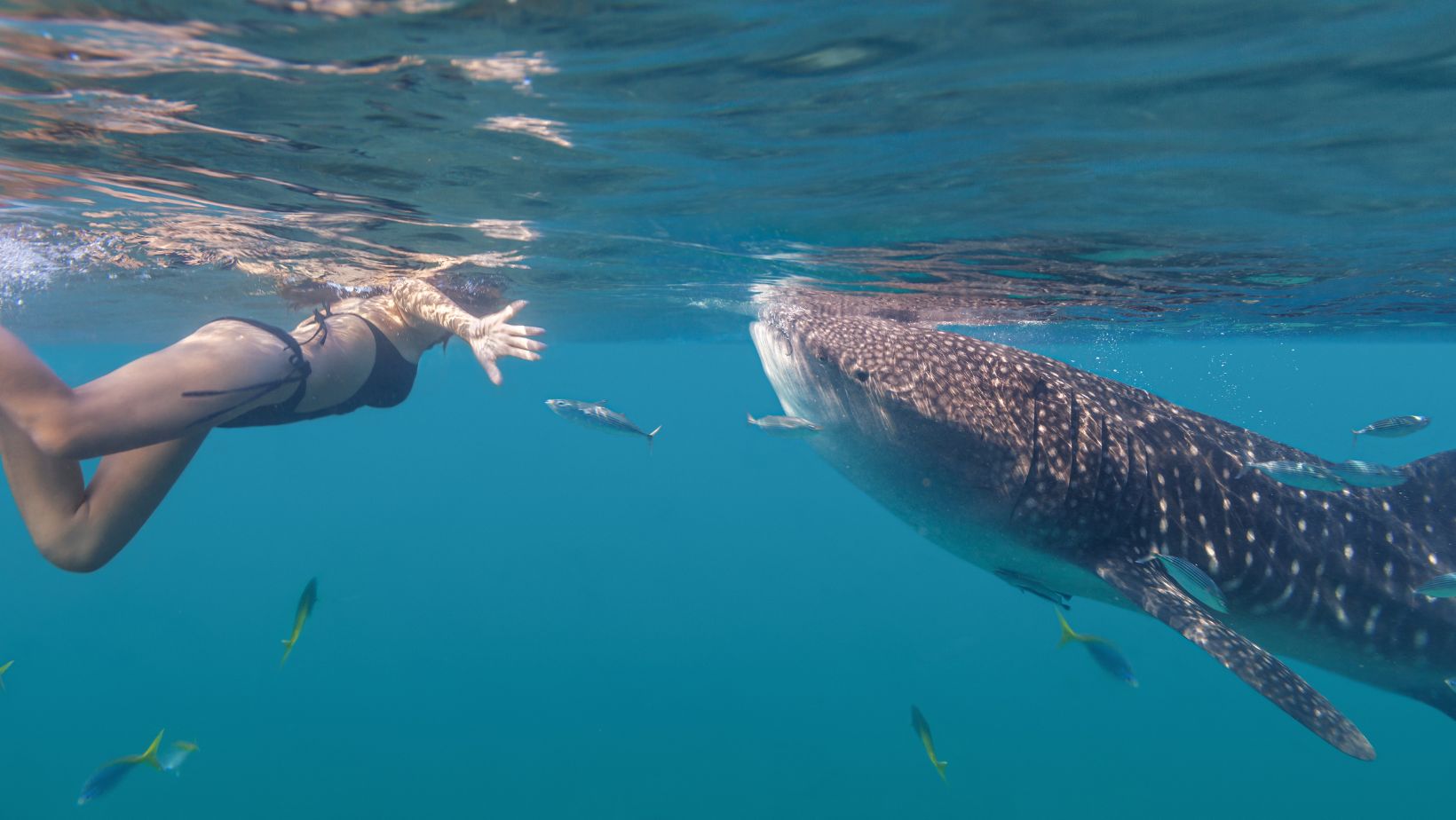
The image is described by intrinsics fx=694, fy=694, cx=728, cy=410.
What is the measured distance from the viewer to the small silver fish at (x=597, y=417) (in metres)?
7.04

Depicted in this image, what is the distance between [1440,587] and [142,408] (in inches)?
305

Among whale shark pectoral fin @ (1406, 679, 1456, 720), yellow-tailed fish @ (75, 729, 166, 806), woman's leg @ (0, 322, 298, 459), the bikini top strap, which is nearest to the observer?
woman's leg @ (0, 322, 298, 459)

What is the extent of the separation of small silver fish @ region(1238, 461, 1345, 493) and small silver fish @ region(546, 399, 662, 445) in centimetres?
495

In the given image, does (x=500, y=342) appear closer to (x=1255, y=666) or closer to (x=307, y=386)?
(x=307, y=386)

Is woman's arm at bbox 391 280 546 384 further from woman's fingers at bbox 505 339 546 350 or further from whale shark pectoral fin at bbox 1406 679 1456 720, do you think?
whale shark pectoral fin at bbox 1406 679 1456 720

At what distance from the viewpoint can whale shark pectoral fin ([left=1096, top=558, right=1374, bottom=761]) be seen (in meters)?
3.86

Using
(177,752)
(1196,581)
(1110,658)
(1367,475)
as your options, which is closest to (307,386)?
(1196,581)

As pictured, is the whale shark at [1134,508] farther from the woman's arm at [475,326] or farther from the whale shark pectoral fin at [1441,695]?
the woman's arm at [475,326]

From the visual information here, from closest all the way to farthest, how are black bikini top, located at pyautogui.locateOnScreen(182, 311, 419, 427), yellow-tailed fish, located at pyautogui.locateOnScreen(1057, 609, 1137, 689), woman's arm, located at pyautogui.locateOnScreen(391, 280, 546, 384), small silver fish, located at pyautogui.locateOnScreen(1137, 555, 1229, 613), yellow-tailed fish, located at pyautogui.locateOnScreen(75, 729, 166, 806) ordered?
woman's arm, located at pyautogui.locateOnScreen(391, 280, 546, 384) < black bikini top, located at pyautogui.locateOnScreen(182, 311, 419, 427) < small silver fish, located at pyautogui.locateOnScreen(1137, 555, 1229, 613) < yellow-tailed fish, located at pyautogui.locateOnScreen(1057, 609, 1137, 689) < yellow-tailed fish, located at pyautogui.locateOnScreen(75, 729, 166, 806)

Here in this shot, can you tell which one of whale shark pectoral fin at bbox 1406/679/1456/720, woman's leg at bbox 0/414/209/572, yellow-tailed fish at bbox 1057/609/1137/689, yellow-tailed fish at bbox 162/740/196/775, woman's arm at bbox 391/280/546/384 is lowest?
yellow-tailed fish at bbox 162/740/196/775

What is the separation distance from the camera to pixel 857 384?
207 inches

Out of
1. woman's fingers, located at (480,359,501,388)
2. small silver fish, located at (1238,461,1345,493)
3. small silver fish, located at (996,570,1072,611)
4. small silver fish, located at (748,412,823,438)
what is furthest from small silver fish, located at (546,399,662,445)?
small silver fish, located at (1238,461,1345,493)

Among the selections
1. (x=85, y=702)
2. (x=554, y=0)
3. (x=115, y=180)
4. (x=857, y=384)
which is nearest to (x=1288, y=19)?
(x=857, y=384)

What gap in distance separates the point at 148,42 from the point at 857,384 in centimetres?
515
